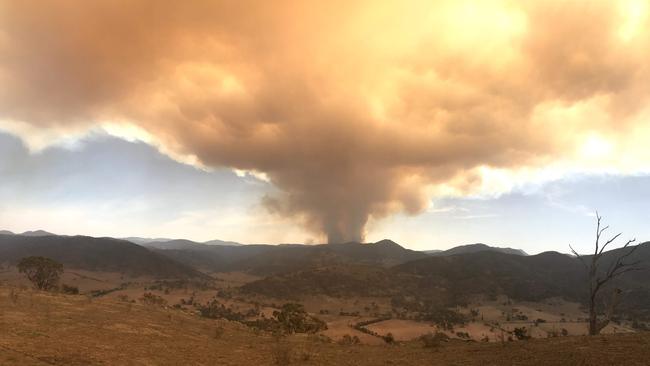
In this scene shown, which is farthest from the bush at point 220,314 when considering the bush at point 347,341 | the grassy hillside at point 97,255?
the grassy hillside at point 97,255

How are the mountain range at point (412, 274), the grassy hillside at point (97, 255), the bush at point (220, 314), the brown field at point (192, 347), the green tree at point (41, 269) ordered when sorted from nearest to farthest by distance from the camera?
the brown field at point (192, 347) → the bush at point (220, 314) → the green tree at point (41, 269) → the mountain range at point (412, 274) → the grassy hillside at point (97, 255)

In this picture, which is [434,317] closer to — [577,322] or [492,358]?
[577,322]

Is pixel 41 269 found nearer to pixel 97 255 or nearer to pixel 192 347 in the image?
pixel 192 347

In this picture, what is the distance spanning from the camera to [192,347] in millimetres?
20031

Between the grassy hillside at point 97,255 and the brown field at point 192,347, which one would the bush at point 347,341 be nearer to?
the brown field at point 192,347

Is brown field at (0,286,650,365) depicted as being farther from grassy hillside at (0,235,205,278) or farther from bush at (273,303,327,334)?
grassy hillside at (0,235,205,278)

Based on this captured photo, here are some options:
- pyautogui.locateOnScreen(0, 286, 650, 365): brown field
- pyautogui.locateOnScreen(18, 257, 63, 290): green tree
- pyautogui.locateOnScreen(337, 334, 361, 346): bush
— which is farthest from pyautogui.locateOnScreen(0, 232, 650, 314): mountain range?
pyautogui.locateOnScreen(0, 286, 650, 365): brown field

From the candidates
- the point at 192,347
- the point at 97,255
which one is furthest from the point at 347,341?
the point at 97,255

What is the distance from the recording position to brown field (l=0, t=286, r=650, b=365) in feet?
51.2

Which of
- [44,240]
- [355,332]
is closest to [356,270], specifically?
[355,332]

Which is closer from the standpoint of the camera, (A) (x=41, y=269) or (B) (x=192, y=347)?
(B) (x=192, y=347)

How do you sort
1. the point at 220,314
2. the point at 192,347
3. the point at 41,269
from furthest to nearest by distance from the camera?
the point at 41,269 → the point at 220,314 → the point at 192,347

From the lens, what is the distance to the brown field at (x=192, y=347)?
15617 millimetres

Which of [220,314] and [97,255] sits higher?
[97,255]
